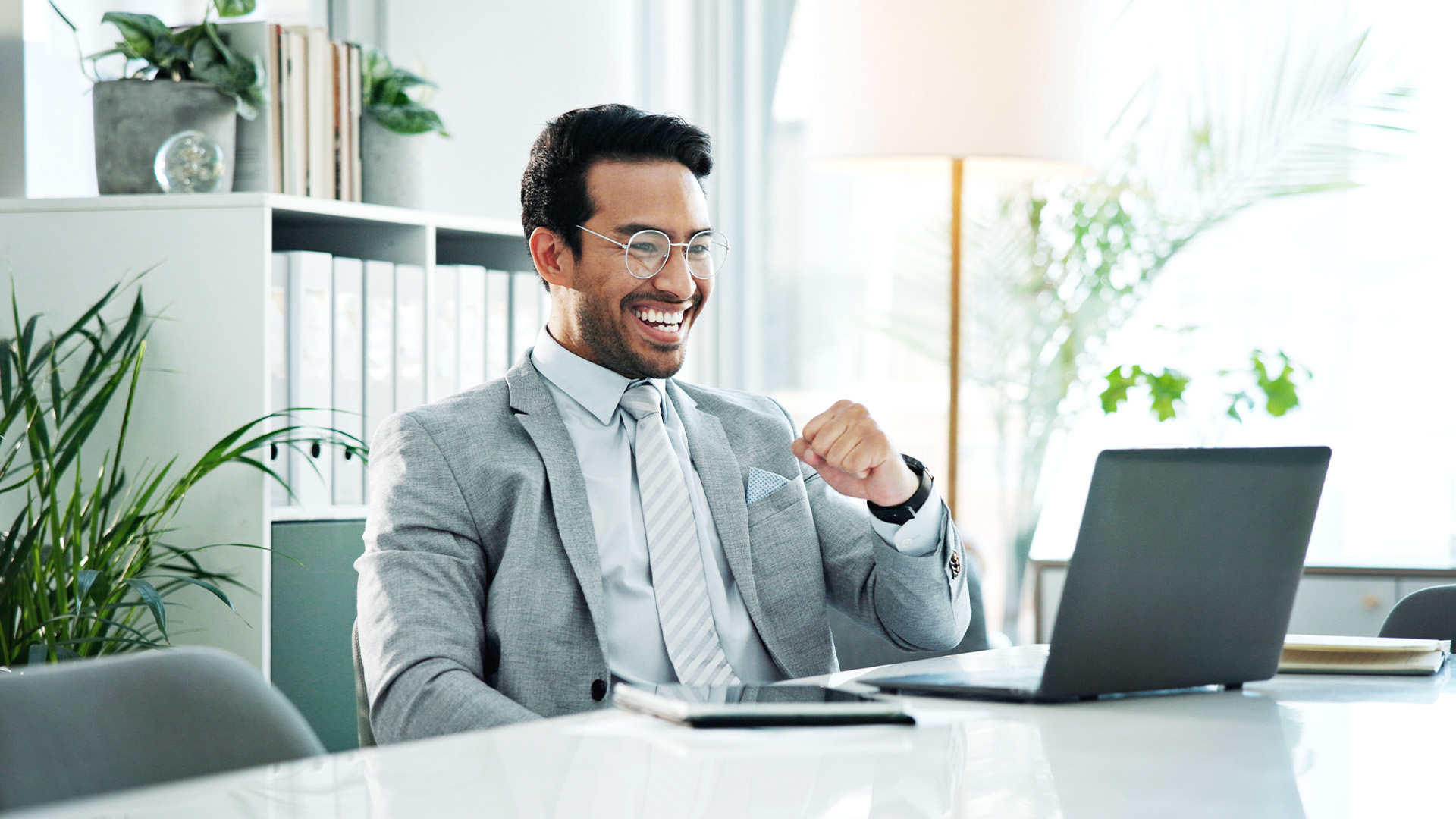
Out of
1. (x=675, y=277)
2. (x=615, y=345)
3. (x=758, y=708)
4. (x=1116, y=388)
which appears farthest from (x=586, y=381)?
(x=1116, y=388)

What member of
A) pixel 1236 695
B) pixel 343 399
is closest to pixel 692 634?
pixel 1236 695

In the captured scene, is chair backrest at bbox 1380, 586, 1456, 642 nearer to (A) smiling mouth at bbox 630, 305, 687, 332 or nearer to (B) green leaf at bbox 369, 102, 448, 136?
(A) smiling mouth at bbox 630, 305, 687, 332

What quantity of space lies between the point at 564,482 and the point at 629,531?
0.35ft

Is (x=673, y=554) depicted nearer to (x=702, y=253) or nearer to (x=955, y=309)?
(x=702, y=253)

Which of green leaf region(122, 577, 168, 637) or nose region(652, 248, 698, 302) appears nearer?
nose region(652, 248, 698, 302)

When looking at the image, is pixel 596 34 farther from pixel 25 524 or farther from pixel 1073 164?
pixel 25 524

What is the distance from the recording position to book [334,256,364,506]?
2.47m

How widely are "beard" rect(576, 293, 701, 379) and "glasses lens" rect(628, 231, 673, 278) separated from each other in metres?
0.04

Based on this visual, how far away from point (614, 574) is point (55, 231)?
52.9 inches

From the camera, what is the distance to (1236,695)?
1.25 m

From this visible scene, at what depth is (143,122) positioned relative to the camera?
2.35 m

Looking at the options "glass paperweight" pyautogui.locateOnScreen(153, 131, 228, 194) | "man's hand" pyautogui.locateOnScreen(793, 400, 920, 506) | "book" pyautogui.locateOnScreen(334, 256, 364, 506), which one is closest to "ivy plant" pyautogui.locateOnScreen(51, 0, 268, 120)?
"glass paperweight" pyautogui.locateOnScreen(153, 131, 228, 194)

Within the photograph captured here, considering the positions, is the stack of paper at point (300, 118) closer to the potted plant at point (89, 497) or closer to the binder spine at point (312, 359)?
the binder spine at point (312, 359)

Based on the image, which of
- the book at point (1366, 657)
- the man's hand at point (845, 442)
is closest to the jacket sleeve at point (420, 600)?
the man's hand at point (845, 442)
